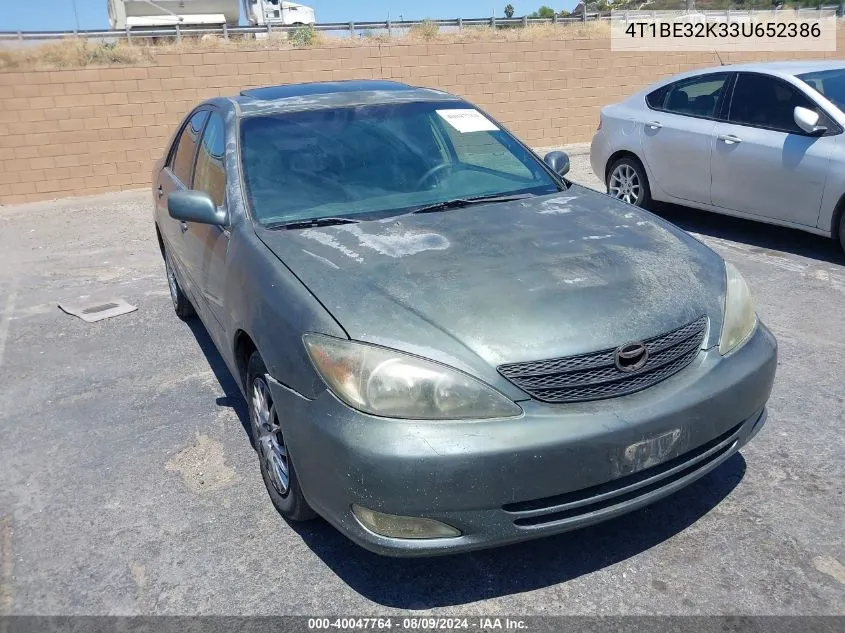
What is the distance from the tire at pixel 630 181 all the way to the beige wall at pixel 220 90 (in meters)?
6.13

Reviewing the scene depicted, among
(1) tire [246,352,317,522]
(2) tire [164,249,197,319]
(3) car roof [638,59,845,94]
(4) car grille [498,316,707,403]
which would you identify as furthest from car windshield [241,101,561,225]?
(3) car roof [638,59,845,94]

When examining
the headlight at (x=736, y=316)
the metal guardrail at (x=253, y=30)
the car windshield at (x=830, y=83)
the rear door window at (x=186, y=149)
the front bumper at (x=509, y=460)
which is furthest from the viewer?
the metal guardrail at (x=253, y=30)

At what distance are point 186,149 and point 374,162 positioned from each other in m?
1.66

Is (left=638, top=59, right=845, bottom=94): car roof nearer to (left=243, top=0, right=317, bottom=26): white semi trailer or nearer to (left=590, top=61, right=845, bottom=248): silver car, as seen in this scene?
(left=590, top=61, right=845, bottom=248): silver car

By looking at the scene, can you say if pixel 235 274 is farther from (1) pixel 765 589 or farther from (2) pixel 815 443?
(2) pixel 815 443

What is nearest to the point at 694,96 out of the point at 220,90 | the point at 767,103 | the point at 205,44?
the point at 767,103

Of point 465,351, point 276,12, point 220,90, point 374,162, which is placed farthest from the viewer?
point 276,12

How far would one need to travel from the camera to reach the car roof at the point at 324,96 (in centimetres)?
409

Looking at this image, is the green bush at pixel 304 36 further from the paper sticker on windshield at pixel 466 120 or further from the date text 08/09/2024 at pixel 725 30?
the paper sticker on windshield at pixel 466 120

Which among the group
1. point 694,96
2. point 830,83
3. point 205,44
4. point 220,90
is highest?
point 205,44

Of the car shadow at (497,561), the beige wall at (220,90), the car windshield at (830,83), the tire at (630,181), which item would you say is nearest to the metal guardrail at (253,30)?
the beige wall at (220,90)

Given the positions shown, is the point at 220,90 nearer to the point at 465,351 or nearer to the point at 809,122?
the point at 809,122

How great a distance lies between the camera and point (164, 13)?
2272 cm

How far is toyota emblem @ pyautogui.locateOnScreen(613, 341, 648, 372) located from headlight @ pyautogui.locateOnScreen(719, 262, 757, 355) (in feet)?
1.29
